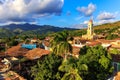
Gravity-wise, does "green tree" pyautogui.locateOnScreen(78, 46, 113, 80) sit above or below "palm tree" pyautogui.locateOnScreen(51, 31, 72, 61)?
below

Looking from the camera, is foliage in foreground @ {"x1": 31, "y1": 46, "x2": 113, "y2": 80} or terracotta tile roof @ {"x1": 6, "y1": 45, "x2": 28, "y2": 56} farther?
terracotta tile roof @ {"x1": 6, "y1": 45, "x2": 28, "y2": 56}

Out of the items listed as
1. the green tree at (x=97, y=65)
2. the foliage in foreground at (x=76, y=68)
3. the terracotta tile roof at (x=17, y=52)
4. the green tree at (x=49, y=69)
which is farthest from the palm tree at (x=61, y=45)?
the terracotta tile roof at (x=17, y=52)

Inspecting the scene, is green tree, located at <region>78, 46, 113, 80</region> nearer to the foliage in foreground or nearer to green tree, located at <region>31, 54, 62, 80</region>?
the foliage in foreground

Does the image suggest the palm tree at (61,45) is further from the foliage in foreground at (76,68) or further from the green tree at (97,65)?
the green tree at (97,65)

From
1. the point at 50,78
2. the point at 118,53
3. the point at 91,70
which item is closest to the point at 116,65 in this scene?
the point at 118,53

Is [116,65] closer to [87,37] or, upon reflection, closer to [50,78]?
[50,78]

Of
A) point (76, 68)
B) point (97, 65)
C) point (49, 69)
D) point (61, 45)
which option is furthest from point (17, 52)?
point (76, 68)

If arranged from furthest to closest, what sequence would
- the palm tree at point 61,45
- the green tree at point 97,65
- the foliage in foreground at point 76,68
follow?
the palm tree at point 61,45
the green tree at point 97,65
the foliage in foreground at point 76,68

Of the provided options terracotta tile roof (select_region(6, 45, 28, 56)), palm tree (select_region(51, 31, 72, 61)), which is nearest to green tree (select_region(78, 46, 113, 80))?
palm tree (select_region(51, 31, 72, 61))

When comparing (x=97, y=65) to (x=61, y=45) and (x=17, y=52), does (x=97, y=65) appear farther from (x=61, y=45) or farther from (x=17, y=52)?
(x=17, y=52)
